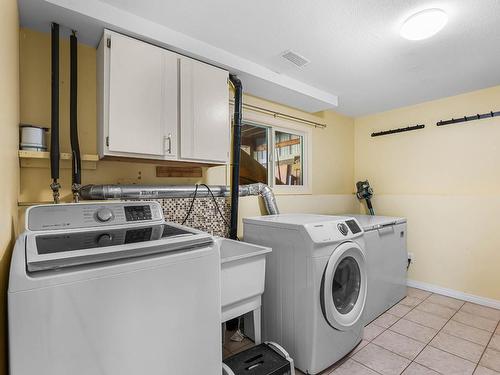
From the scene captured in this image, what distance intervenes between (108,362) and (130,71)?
1572 mm

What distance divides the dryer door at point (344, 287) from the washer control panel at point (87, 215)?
3.91 ft

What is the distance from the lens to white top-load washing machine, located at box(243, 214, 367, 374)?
5.86ft

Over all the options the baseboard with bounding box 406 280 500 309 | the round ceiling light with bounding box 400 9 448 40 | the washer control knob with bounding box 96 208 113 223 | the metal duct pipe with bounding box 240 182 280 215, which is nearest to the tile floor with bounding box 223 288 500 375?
the baseboard with bounding box 406 280 500 309

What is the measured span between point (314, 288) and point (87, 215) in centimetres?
144

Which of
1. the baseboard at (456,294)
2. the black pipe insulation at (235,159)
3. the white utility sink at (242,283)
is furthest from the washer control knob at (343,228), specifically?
the baseboard at (456,294)

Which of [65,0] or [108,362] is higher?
[65,0]

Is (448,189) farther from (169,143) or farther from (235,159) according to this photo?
(169,143)

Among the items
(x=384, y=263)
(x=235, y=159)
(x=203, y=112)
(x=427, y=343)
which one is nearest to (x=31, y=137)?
(x=203, y=112)

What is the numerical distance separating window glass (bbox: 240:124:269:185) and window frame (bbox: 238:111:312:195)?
0.04m

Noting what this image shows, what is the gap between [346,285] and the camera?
83.3 inches

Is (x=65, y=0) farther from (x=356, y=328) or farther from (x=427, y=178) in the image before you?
(x=427, y=178)

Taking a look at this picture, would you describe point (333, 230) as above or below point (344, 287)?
above

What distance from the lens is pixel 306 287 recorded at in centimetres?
180

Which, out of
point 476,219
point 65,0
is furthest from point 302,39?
point 476,219
